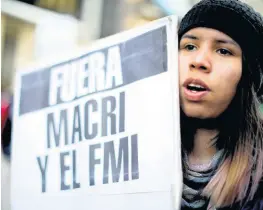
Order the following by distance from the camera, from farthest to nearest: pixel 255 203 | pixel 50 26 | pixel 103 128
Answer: pixel 50 26 → pixel 103 128 → pixel 255 203

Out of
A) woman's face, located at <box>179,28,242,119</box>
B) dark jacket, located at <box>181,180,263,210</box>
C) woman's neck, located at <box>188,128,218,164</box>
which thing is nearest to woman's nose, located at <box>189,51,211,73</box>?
woman's face, located at <box>179,28,242,119</box>

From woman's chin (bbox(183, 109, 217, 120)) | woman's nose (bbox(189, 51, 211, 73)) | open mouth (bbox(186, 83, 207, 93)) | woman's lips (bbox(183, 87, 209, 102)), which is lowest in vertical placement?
woman's chin (bbox(183, 109, 217, 120))

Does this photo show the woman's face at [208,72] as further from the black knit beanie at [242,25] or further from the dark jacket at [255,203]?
the dark jacket at [255,203]

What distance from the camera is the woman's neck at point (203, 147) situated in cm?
112

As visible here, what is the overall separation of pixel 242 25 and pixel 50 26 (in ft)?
1.70

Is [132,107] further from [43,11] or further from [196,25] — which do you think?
[43,11]

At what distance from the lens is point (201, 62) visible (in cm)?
110

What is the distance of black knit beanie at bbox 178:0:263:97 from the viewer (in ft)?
3.54

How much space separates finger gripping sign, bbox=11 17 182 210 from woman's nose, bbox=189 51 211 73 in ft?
0.17

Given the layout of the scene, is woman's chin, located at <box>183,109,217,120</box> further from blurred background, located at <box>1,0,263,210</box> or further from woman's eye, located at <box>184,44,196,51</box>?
blurred background, located at <box>1,0,263,210</box>

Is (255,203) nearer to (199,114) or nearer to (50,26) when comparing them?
(199,114)

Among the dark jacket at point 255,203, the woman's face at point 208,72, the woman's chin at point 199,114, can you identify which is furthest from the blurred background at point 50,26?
the dark jacket at point 255,203

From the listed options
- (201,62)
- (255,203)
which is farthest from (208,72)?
(255,203)

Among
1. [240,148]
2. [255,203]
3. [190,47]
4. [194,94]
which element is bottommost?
[255,203]
